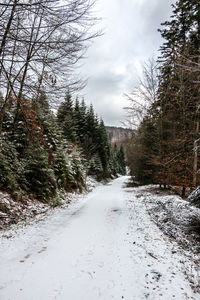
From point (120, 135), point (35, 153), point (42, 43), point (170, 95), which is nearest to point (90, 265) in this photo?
point (42, 43)

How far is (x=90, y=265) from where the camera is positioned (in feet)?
9.86

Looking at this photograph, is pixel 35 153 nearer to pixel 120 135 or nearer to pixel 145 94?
pixel 145 94

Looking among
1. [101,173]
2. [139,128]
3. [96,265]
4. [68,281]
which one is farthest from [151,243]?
[101,173]

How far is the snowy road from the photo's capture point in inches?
91.8

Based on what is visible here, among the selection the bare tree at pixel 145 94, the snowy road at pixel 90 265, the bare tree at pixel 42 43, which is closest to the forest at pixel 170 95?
the bare tree at pixel 145 94

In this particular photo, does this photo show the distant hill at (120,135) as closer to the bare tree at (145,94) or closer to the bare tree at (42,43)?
the bare tree at (145,94)

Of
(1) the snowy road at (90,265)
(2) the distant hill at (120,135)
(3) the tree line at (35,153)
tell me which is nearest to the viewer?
(1) the snowy road at (90,265)

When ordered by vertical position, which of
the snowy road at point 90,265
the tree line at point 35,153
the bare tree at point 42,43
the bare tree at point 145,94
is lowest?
the snowy road at point 90,265

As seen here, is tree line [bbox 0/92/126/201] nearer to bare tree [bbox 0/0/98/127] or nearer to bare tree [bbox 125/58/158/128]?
bare tree [bbox 0/0/98/127]

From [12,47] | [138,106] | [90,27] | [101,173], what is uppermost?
[138,106]

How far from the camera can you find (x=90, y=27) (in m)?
3.31

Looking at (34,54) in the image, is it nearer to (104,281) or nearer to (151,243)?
(104,281)

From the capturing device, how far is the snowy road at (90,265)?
233 cm

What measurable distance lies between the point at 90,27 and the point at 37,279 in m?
4.95
